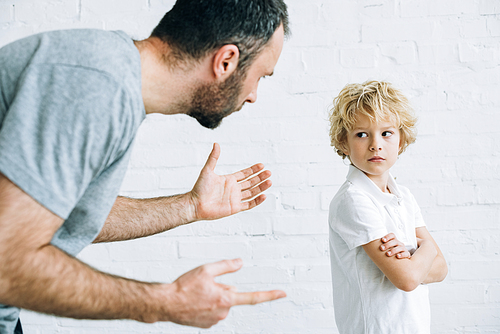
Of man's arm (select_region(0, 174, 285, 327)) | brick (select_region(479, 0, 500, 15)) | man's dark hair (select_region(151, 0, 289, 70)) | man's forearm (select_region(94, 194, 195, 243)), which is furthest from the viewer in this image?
brick (select_region(479, 0, 500, 15))

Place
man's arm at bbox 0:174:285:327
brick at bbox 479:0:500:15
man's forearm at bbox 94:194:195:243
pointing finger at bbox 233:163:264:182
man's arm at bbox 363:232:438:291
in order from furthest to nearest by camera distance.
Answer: brick at bbox 479:0:500:15
pointing finger at bbox 233:163:264:182
man's forearm at bbox 94:194:195:243
man's arm at bbox 363:232:438:291
man's arm at bbox 0:174:285:327

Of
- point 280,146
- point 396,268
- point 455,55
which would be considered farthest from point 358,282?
point 455,55

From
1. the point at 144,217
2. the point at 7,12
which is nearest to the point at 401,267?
the point at 144,217

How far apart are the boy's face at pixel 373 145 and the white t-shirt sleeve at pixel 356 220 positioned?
0.30 feet

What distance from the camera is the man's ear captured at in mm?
892

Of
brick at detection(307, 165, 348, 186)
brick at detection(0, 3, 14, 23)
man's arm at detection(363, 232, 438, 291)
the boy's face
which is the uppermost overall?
brick at detection(0, 3, 14, 23)

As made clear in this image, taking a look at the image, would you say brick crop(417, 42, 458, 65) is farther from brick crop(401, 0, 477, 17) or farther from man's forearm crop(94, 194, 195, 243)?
man's forearm crop(94, 194, 195, 243)

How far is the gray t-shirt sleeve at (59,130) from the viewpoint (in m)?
0.62

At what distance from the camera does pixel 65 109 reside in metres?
0.65

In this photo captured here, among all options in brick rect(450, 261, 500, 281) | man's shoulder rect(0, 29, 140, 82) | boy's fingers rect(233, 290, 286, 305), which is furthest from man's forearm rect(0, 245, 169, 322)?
brick rect(450, 261, 500, 281)

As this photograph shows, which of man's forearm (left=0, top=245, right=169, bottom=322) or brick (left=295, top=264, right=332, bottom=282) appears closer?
man's forearm (left=0, top=245, right=169, bottom=322)

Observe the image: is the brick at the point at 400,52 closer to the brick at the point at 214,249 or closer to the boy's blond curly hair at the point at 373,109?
the boy's blond curly hair at the point at 373,109

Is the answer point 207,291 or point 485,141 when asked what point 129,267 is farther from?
point 485,141

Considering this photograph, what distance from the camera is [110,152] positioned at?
28.6 inches
